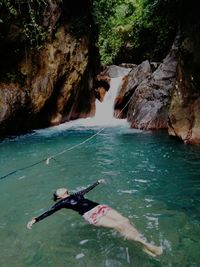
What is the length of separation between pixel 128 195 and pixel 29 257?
2592 millimetres

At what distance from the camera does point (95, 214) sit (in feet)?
16.9

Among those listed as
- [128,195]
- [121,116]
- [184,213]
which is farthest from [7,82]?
[184,213]

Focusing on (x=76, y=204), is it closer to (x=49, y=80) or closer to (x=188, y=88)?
(x=188, y=88)

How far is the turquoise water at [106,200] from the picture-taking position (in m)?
4.82

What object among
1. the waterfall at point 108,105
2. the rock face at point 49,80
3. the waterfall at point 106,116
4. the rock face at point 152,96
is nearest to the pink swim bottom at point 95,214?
the rock face at point 49,80

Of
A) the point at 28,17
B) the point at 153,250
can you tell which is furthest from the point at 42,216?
the point at 28,17

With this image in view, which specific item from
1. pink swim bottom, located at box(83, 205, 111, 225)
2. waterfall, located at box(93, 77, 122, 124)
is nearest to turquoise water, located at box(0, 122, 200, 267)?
pink swim bottom, located at box(83, 205, 111, 225)

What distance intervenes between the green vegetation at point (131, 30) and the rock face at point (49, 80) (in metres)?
3.68

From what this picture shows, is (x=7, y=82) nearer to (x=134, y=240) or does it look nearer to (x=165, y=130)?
(x=165, y=130)

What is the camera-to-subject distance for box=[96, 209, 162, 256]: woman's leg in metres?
4.43

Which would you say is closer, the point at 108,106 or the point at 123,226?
the point at 123,226

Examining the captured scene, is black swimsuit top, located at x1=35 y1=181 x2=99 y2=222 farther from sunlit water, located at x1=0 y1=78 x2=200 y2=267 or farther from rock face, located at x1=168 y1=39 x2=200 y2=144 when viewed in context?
rock face, located at x1=168 y1=39 x2=200 y2=144

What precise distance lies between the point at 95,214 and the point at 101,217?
0.12 metres

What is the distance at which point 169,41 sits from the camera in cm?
2017
